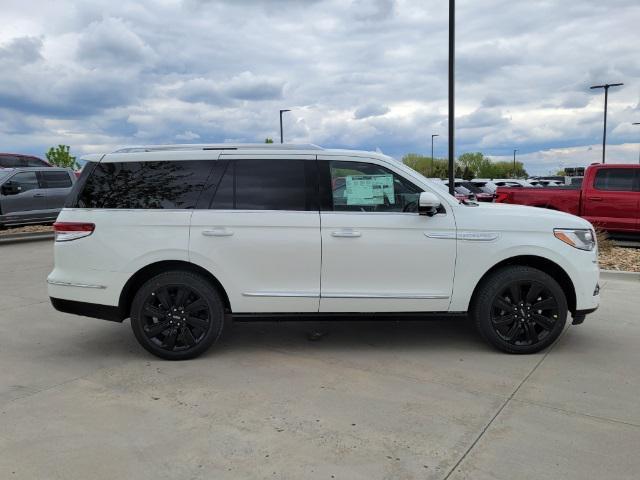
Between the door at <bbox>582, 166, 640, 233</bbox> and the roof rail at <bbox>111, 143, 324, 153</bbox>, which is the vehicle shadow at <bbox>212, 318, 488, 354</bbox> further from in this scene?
the door at <bbox>582, 166, 640, 233</bbox>

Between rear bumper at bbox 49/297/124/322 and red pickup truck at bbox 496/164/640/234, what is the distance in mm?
9468

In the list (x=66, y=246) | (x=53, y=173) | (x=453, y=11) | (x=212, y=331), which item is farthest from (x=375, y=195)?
(x=53, y=173)

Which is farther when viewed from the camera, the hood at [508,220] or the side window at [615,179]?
the side window at [615,179]

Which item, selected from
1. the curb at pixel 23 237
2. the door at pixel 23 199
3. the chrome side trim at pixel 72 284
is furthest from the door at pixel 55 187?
the chrome side trim at pixel 72 284

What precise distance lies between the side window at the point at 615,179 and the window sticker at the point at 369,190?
331 inches

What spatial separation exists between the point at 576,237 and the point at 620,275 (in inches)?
172

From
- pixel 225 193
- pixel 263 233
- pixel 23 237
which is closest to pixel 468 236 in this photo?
pixel 263 233

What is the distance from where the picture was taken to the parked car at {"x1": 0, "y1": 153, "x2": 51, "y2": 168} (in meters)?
17.5

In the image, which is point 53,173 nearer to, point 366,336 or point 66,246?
point 66,246

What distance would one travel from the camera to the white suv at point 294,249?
4766mm

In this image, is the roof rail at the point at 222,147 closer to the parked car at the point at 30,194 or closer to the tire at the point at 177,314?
the tire at the point at 177,314

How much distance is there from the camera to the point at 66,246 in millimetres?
4867

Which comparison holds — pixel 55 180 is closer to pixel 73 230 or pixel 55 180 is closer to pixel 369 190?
pixel 73 230

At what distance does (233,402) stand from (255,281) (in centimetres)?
116
